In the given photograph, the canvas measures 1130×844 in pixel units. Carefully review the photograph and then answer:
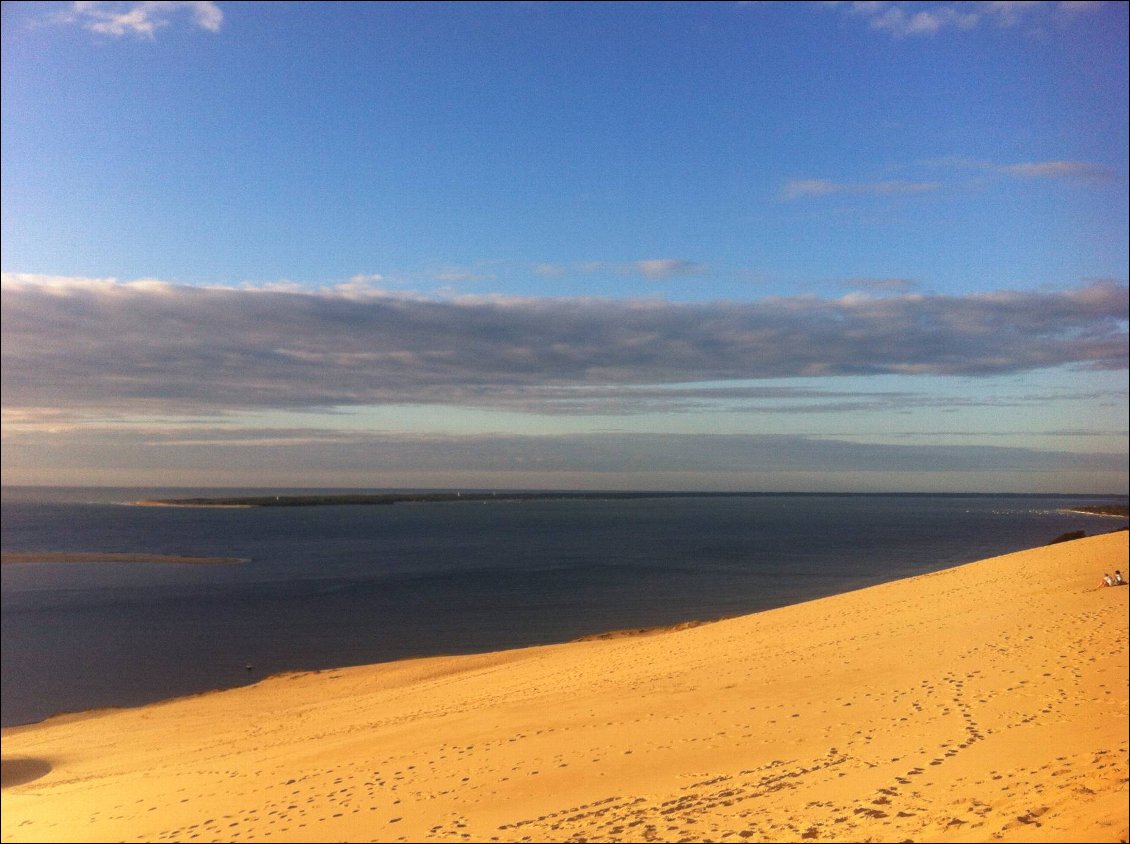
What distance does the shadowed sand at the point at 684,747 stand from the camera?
9.49 m

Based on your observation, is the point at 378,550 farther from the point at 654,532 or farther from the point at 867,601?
the point at 867,601

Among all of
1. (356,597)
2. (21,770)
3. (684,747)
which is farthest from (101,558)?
(684,747)

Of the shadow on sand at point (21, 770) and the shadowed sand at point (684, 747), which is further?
the shadow on sand at point (21, 770)

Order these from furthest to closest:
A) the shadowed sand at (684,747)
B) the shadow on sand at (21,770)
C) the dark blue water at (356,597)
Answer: the dark blue water at (356,597), the shadow on sand at (21,770), the shadowed sand at (684,747)

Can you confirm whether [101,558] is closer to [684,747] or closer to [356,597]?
[356,597]

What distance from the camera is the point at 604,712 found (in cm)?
1588

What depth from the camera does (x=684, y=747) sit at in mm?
12930

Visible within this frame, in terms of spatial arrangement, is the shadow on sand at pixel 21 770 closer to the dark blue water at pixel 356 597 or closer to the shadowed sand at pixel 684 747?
the shadowed sand at pixel 684 747

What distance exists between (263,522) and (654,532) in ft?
236

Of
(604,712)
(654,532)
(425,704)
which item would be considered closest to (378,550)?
(654,532)

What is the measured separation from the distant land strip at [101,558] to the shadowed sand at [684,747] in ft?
161

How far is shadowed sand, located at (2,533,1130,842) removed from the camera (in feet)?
31.1

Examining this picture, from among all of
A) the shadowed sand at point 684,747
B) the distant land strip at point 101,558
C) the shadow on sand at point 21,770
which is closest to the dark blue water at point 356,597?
the distant land strip at point 101,558

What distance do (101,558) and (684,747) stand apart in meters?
74.2
